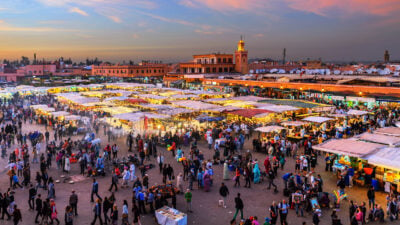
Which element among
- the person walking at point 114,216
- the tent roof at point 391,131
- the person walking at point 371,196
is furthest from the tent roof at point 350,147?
the person walking at point 114,216

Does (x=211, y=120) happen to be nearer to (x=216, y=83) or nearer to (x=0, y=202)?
(x=0, y=202)

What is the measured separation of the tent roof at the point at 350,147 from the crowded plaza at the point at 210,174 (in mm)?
35

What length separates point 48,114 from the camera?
77.1 ft

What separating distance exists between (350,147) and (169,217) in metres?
7.13

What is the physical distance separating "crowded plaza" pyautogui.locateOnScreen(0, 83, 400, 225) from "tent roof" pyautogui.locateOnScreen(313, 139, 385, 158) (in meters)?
0.03

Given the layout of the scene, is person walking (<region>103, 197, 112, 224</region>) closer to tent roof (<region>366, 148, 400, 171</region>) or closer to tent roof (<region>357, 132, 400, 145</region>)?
tent roof (<region>366, 148, 400, 171</region>)

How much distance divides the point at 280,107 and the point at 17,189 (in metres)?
15.3

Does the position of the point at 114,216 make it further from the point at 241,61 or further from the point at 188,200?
the point at 241,61

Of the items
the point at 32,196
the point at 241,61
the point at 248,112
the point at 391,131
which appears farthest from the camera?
the point at 241,61

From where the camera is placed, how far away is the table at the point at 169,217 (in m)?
7.81

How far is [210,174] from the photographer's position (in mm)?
10969

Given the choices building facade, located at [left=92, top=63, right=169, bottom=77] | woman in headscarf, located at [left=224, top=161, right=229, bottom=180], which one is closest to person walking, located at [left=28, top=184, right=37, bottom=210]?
woman in headscarf, located at [left=224, top=161, right=229, bottom=180]


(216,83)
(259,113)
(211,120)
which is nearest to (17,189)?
(211,120)

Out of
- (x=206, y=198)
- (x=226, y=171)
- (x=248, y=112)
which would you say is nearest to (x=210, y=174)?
(x=226, y=171)
